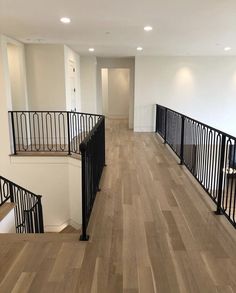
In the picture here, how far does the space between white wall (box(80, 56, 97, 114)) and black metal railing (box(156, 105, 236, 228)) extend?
4266mm

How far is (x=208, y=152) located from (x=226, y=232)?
5.15 feet

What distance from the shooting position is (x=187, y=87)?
10406 millimetres

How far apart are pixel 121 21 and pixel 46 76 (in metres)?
3.69

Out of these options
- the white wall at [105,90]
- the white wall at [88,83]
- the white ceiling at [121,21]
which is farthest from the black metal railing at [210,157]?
the white wall at [105,90]

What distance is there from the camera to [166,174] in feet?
16.9

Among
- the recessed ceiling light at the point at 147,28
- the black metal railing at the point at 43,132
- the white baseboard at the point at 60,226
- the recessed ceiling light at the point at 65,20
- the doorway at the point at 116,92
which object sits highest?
the recessed ceiling light at the point at 65,20

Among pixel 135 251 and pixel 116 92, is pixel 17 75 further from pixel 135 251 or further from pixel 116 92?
pixel 116 92

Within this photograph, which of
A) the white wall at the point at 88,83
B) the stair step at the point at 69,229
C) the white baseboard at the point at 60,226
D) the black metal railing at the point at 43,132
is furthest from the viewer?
the white wall at the point at 88,83

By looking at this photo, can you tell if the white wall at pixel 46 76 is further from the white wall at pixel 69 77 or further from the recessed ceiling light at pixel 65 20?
the recessed ceiling light at pixel 65 20

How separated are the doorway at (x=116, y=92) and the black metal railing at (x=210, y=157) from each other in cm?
761

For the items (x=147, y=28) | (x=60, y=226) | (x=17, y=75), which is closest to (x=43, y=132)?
(x=17, y=75)

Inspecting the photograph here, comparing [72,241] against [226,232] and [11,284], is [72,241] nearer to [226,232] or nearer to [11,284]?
[11,284]

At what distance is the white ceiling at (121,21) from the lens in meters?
3.86

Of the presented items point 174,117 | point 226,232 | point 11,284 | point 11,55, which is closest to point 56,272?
point 11,284
